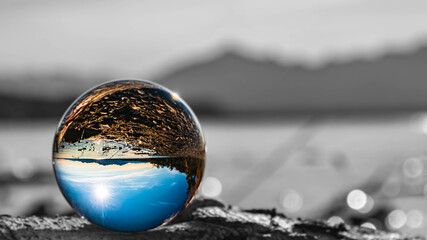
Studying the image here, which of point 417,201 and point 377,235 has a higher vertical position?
point 417,201

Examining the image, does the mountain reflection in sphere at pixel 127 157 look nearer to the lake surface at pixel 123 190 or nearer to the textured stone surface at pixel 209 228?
the lake surface at pixel 123 190

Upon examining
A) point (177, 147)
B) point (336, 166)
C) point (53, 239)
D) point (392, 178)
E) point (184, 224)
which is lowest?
point (53, 239)

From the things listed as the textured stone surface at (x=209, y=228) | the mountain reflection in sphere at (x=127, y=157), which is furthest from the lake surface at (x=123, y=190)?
the textured stone surface at (x=209, y=228)

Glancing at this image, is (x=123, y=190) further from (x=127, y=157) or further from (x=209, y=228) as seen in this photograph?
(x=209, y=228)

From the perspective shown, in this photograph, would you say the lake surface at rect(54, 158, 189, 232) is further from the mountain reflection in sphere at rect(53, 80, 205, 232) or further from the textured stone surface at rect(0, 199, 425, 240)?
the textured stone surface at rect(0, 199, 425, 240)

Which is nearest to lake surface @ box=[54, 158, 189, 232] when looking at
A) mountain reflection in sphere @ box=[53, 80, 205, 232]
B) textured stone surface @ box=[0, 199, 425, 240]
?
mountain reflection in sphere @ box=[53, 80, 205, 232]

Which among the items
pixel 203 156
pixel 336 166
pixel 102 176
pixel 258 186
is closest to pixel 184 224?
pixel 203 156

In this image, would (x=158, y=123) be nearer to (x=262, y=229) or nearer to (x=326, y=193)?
(x=262, y=229)
